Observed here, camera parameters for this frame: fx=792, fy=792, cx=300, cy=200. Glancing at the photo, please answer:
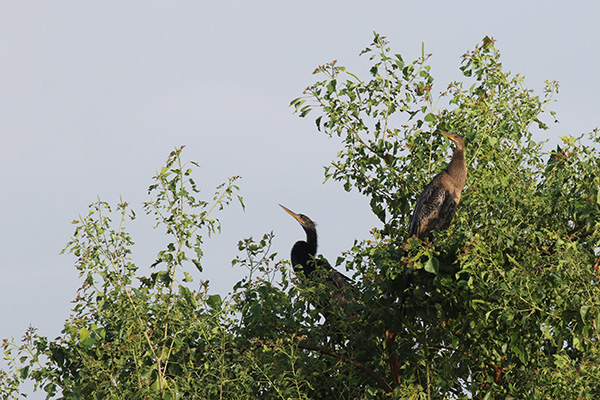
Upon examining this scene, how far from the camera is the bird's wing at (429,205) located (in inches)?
318

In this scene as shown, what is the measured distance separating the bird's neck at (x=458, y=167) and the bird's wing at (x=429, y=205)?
0.37 meters

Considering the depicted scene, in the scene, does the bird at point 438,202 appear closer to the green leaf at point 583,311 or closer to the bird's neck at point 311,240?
the green leaf at point 583,311

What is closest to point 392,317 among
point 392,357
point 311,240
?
point 392,357

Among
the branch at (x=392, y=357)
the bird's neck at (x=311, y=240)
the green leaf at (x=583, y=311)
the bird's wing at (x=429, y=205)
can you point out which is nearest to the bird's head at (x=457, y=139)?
the bird's wing at (x=429, y=205)

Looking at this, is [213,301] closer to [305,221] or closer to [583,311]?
[583,311]

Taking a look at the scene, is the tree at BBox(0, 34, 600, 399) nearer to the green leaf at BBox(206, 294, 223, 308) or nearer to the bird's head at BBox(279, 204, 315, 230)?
the green leaf at BBox(206, 294, 223, 308)

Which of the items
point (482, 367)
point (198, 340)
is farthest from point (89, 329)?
point (482, 367)

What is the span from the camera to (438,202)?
809 cm

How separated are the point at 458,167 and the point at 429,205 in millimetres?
676

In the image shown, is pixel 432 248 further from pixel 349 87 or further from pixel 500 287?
pixel 349 87

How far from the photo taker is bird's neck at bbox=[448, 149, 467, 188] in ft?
27.6

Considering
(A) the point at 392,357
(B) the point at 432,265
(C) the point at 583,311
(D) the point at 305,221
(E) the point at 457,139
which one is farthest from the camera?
(D) the point at 305,221

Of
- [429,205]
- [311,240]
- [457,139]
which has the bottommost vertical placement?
[429,205]

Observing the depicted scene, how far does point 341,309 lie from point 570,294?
86.5 inches
